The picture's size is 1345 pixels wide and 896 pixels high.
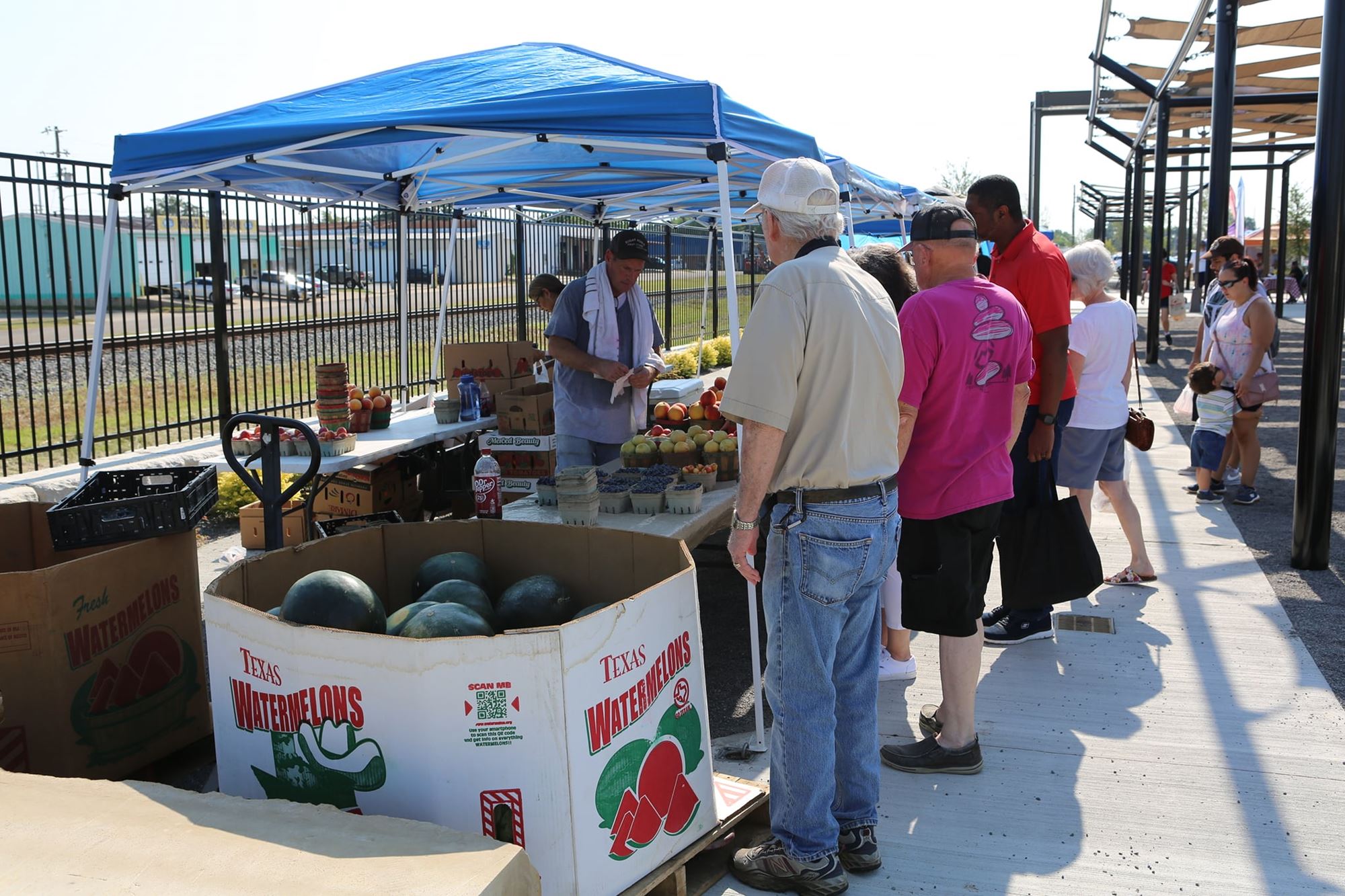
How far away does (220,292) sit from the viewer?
9.26 m

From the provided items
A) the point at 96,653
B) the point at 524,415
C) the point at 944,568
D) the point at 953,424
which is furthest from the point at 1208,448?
the point at 96,653

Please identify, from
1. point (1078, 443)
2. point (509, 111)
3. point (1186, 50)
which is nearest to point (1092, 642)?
point (1078, 443)

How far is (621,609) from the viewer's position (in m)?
2.69

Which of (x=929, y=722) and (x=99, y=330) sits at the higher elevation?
(x=99, y=330)

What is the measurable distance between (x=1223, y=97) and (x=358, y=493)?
9.04m

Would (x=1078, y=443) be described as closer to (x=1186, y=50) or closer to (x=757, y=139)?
(x=757, y=139)

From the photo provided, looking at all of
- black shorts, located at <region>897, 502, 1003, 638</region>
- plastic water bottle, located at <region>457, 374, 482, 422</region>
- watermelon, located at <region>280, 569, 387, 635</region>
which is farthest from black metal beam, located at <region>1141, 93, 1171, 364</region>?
watermelon, located at <region>280, 569, 387, 635</region>

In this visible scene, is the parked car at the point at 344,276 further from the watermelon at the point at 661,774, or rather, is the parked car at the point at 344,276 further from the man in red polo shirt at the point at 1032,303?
the watermelon at the point at 661,774

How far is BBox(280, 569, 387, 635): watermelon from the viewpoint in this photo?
2.96 metres

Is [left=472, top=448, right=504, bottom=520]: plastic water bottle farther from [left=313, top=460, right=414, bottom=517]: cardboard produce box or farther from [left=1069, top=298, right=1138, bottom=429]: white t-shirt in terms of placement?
[left=1069, top=298, right=1138, bottom=429]: white t-shirt

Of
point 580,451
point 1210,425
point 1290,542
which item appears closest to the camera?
point 580,451

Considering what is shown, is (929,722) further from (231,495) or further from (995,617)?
(231,495)

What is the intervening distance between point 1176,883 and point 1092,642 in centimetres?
216

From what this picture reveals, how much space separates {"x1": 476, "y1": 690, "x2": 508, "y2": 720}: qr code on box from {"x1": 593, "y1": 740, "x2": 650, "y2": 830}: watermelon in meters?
0.32
